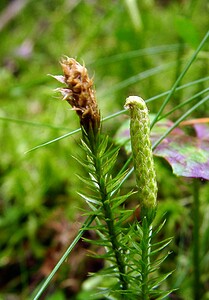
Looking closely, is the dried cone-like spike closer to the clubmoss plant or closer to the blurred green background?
the clubmoss plant

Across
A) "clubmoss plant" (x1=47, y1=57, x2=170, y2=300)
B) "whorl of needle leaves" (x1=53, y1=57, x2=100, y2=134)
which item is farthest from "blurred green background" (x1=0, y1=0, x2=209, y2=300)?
A: "whorl of needle leaves" (x1=53, y1=57, x2=100, y2=134)

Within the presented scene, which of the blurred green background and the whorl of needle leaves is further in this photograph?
the blurred green background

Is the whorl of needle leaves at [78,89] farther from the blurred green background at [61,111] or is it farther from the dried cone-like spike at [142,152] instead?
the blurred green background at [61,111]

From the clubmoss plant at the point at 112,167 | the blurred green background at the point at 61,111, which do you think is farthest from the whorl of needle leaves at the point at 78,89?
the blurred green background at the point at 61,111

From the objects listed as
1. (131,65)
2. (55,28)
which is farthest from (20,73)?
(131,65)

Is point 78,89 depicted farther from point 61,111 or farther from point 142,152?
point 61,111

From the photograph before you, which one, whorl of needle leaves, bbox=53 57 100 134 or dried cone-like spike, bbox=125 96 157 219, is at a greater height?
whorl of needle leaves, bbox=53 57 100 134
